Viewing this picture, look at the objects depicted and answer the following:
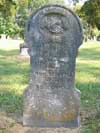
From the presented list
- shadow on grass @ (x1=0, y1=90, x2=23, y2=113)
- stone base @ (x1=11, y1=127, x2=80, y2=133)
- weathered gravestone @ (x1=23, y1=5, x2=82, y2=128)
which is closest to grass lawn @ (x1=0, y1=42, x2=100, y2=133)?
shadow on grass @ (x1=0, y1=90, x2=23, y2=113)

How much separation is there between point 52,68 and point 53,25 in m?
0.83

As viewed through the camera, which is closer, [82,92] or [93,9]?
[82,92]

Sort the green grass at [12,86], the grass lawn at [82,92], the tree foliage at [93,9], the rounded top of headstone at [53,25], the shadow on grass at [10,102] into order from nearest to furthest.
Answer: the rounded top of headstone at [53,25], the grass lawn at [82,92], the shadow on grass at [10,102], the green grass at [12,86], the tree foliage at [93,9]

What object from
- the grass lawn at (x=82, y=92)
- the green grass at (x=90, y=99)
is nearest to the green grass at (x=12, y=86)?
the grass lawn at (x=82, y=92)

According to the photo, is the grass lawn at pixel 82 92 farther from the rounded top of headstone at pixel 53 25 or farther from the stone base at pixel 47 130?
the rounded top of headstone at pixel 53 25

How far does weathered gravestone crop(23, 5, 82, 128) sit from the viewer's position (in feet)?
27.6

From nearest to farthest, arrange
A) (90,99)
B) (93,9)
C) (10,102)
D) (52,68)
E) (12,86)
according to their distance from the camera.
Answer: (52,68) → (10,102) → (90,99) → (12,86) → (93,9)

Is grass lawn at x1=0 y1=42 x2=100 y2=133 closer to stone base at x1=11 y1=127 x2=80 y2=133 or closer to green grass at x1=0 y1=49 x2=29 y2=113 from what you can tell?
green grass at x1=0 y1=49 x2=29 y2=113

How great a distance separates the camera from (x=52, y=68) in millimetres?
8469

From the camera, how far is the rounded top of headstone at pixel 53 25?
8.36 meters

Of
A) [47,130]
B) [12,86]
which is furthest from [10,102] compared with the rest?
[12,86]

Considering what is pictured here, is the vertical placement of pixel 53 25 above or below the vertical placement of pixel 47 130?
above

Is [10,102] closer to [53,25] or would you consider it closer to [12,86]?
[12,86]

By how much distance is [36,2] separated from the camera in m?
59.3
